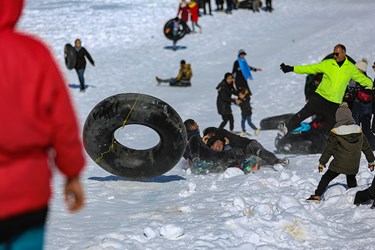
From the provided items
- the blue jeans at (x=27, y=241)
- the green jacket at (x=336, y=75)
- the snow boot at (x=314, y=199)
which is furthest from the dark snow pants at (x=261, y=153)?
the blue jeans at (x=27, y=241)

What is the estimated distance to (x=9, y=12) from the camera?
250 centimetres

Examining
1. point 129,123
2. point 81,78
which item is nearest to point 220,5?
point 81,78

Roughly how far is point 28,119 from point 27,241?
0.48 m

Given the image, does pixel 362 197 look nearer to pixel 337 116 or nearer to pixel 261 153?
pixel 337 116

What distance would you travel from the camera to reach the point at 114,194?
332 inches

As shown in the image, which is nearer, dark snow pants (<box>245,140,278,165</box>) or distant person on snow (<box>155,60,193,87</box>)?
dark snow pants (<box>245,140,278,165</box>)

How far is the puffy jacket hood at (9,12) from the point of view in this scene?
8.16 ft

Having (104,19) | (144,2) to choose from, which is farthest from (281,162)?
(144,2)

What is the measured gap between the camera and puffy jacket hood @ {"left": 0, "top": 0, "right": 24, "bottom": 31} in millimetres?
2486

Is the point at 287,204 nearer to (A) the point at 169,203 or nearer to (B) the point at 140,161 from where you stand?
(A) the point at 169,203

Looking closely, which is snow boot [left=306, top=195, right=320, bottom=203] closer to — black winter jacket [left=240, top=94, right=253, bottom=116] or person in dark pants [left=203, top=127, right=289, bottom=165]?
person in dark pants [left=203, top=127, right=289, bottom=165]

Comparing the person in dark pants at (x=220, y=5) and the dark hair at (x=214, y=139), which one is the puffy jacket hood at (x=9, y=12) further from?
the person in dark pants at (x=220, y=5)

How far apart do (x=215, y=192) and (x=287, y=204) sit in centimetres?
147

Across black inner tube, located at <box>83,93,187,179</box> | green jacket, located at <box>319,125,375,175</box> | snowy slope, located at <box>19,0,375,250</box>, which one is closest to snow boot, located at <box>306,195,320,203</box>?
snowy slope, located at <box>19,0,375,250</box>
